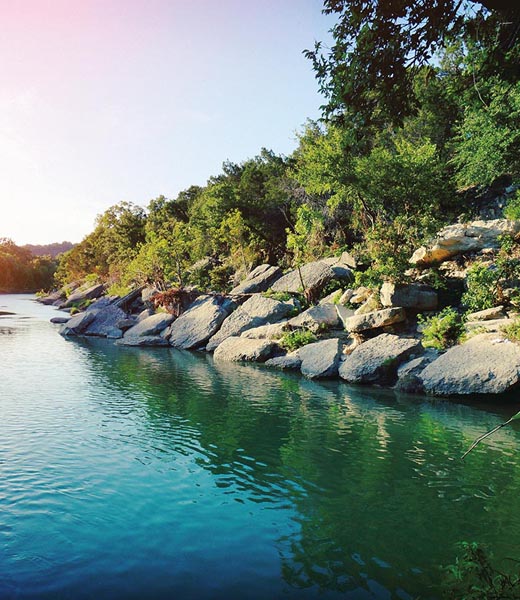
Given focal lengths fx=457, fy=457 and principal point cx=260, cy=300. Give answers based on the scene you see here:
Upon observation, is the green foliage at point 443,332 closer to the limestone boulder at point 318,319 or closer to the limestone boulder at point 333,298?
the limestone boulder at point 318,319

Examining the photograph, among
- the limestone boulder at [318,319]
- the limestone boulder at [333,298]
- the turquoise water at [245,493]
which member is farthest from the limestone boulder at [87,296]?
the turquoise water at [245,493]

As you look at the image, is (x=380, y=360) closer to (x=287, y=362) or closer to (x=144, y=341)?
(x=287, y=362)

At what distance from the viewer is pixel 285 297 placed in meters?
24.0

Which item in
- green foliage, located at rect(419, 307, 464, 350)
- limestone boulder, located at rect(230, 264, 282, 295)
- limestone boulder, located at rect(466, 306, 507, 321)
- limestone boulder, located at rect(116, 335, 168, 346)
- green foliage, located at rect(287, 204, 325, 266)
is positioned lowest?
limestone boulder, located at rect(116, 335, 168, 346)

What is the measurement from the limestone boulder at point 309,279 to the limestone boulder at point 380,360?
8144 millimetres

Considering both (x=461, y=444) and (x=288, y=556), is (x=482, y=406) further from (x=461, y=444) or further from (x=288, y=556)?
(x=288, y=556)

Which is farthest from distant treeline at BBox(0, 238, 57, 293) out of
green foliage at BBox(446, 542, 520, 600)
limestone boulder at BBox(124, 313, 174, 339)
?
green foliage at BBox(446, 542, 520, 600)

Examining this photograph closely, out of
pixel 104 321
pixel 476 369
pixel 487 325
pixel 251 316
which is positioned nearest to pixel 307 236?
pixel 251 316

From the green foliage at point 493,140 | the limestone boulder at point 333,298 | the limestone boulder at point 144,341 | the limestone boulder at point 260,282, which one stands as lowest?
the limestone boulder at point 144,341

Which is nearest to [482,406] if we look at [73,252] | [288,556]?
[288,556]

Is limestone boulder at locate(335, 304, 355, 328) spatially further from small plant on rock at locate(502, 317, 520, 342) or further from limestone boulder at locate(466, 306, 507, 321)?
small plant on rock at locate(502, 317, 520, 342)

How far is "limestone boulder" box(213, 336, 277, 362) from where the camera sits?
63.3ft

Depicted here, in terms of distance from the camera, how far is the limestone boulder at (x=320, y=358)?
52.7ft

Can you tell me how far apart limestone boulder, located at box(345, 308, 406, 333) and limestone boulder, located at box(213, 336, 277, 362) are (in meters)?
3.95
